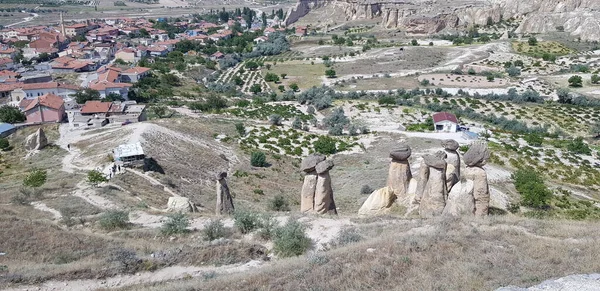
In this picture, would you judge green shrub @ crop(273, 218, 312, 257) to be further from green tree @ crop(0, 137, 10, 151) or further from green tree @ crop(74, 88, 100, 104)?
green tree @ crop(74, 88, 100, 104)

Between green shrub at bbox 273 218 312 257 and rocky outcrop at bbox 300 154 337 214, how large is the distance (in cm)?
352

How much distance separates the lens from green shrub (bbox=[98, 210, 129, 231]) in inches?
611

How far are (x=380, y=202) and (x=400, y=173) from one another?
1.29m

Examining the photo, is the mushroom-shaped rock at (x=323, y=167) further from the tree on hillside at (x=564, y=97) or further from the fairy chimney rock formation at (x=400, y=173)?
the tree on hillside at (x=564, y=97)

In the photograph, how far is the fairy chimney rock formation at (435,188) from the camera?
49.3 feet

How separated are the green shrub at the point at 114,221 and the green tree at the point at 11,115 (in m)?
29.9

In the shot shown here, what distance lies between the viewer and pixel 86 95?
4903 centimetres

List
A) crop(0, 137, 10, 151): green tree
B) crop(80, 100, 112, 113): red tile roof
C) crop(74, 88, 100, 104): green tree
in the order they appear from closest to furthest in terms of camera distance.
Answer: crop(0, 137, 10, 151): green tree → crop(80, 100, 112, 113): red tile roof → crop(74, 88, 100, 104): green tree

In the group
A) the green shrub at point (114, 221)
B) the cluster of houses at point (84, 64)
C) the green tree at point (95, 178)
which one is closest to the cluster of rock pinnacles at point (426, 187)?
the green shrub at point (114, 221)

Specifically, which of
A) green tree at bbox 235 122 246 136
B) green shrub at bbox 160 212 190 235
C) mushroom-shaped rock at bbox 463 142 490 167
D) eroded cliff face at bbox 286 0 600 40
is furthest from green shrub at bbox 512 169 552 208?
eroded cliff face at bbox 286 0 600 40

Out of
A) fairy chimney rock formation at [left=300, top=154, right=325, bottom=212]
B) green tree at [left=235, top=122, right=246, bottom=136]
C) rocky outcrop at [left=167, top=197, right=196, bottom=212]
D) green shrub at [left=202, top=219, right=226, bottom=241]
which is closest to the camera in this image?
green shrub at [left=202, top=219, right=226, bottom=241]

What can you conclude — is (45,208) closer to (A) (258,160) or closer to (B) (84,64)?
(A) (258,160)

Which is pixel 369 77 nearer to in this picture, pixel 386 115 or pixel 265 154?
pixel 386 115

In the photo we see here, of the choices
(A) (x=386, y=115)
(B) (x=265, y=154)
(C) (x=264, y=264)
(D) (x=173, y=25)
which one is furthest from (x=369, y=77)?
(D) (x=173, y=25)
